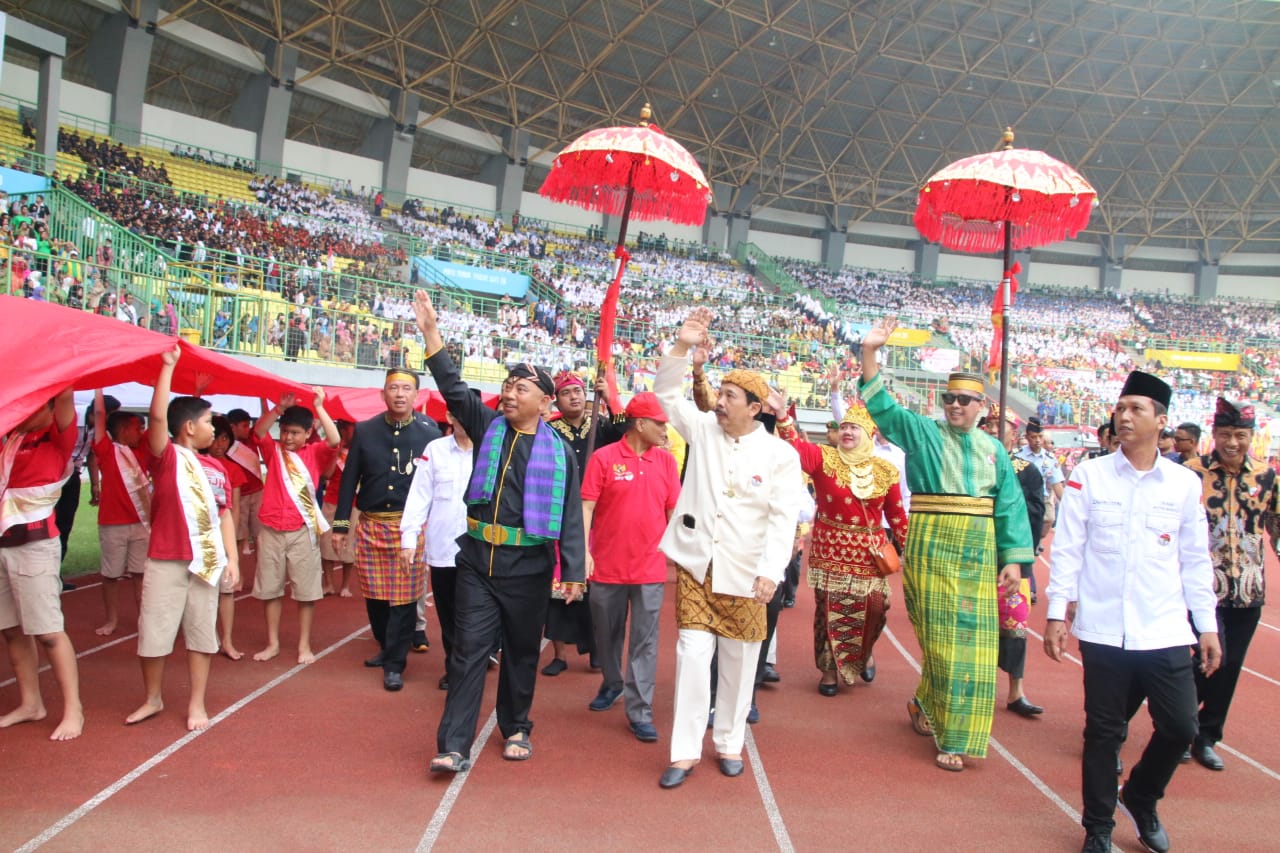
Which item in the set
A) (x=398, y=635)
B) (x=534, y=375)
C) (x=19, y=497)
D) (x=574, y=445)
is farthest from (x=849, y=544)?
(x=19, y=497)

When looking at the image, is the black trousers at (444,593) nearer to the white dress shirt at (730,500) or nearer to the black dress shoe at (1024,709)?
the white dress shirt at (730,500)

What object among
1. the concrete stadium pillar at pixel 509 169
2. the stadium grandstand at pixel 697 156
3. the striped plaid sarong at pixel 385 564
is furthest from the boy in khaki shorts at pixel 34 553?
the concrete stadium pillar at pixel 509 169

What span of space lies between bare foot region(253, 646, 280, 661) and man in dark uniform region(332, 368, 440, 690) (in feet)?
2.01

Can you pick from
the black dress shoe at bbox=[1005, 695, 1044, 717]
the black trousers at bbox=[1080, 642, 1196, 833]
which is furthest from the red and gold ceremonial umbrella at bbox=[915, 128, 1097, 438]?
the black trousers at bbox=[1080, 642, 1196, 833]

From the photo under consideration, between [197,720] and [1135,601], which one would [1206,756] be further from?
[197,720]

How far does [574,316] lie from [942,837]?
2036 cm

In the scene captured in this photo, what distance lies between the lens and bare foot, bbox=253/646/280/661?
5.57 meters

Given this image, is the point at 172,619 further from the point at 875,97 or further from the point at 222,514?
the point at 875,97

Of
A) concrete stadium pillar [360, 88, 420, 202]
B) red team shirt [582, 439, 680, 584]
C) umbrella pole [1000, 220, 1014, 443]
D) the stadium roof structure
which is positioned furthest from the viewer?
concrete stadium pillar [360, 88, 420, 202]

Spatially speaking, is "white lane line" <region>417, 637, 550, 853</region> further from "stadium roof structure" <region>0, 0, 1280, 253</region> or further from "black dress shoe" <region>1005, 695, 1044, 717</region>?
"stadium roof structure" <region>0, 0, 1280, 253</region>

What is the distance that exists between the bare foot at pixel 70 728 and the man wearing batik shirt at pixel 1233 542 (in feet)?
17.9

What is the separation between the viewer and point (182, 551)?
166 inches

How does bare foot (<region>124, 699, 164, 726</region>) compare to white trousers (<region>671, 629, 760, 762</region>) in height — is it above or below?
below

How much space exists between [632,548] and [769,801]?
1468 mm
